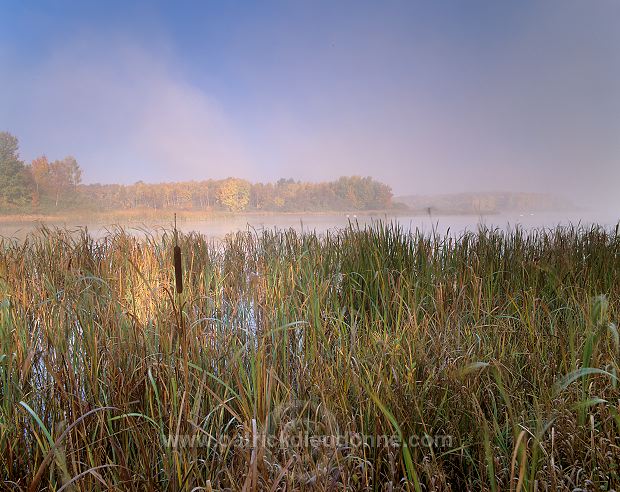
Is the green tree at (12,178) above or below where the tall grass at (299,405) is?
above

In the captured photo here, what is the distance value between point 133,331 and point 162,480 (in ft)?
2.19

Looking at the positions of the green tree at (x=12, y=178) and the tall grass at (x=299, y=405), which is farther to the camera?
the green tree at (x=12, y=178)

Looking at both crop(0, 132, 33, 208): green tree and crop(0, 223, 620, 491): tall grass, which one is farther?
crop(0, 132, 33, 208): green tree

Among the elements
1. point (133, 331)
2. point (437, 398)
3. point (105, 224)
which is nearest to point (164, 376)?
point (133, 331)

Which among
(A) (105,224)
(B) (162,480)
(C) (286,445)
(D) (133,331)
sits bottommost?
(B) (162,480)

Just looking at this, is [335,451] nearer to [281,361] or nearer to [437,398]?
[437,398]

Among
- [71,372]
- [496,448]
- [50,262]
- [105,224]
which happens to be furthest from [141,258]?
[496,448]

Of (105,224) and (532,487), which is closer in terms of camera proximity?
(532,487)

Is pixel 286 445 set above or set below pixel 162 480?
above

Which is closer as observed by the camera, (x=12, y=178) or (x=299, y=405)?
(x=299, y=405)

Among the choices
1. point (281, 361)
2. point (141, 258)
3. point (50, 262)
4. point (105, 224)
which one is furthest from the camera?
point (105, 224)

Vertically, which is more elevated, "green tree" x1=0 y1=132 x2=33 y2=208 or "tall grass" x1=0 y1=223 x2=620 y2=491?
"green tree" x1=0 y1=132 x2=33 y2=208

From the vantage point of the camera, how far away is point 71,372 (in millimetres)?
1257

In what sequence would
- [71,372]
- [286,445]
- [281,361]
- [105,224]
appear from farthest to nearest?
1. [105,224]
2. [281,361]
3. [71,372]
4. [286,445]
